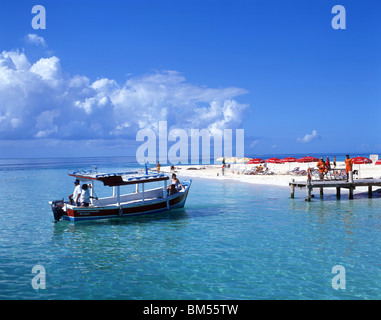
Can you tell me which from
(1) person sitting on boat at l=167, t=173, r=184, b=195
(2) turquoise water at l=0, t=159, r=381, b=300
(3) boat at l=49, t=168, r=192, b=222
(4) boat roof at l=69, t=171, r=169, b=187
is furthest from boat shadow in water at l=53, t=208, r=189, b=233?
(4) boat roof at l=69, t=171, r=169, b=187

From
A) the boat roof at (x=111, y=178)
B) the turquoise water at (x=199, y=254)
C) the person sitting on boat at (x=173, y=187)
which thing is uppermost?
the boat roof at (x=111, y=178)

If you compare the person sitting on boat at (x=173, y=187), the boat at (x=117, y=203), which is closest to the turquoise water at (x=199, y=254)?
the boat at (x=117, y=203)

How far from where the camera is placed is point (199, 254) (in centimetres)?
1436

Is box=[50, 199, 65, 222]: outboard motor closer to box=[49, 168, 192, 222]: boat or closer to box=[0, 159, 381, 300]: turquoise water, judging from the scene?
box=[49, 168, 192, 222]: boat

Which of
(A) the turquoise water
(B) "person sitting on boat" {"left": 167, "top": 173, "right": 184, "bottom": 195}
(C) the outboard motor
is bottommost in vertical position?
(A) the turquoise water

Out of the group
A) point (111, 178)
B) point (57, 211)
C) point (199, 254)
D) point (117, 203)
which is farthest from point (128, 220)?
point (199, 254)

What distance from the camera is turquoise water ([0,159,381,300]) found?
424 inches

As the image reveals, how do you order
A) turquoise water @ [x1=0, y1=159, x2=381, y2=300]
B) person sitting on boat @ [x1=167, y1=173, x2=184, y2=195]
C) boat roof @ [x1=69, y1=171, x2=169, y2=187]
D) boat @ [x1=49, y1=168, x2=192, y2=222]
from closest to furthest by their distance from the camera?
turquoise water @ [x1=0, y1=159, x2=381, y2=300]
boat @ [x1=49, y1=168, x2=192, y2=222]
boat roof @ [x1=69, y1=171, x2=169, y2=187]
person sitting on boat @ [x1=167, y1=173, x2=184, y2=195]

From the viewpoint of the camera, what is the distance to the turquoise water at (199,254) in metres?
10.8

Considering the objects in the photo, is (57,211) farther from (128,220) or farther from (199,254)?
(199,254)

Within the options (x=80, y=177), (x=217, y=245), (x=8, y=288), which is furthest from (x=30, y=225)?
(x=217, y=245)

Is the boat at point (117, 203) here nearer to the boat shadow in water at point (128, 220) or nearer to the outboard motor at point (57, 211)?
the outboard motor at point (57, 211)

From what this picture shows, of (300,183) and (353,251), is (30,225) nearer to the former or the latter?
(353,251)
